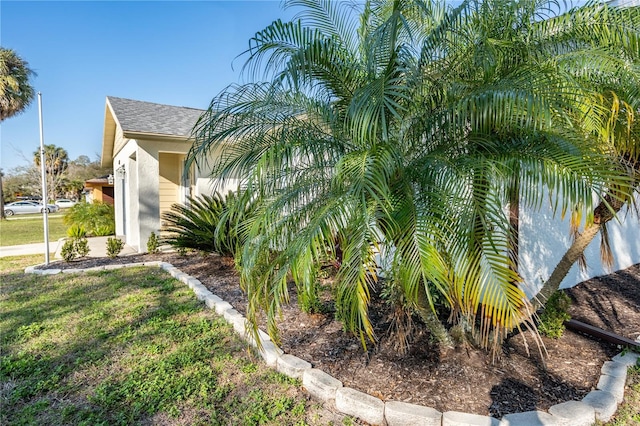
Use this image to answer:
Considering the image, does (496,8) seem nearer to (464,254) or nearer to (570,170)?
(570,170)

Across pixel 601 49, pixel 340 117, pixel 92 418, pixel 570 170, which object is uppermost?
pixel 601 49

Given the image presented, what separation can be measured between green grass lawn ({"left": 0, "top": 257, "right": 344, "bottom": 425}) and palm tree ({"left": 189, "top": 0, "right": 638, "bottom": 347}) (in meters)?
0.79

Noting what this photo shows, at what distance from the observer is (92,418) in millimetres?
2697

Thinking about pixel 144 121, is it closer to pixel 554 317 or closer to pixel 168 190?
pixel 168 190

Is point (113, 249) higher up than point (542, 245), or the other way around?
point (542, 245)

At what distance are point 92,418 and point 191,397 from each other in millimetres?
736

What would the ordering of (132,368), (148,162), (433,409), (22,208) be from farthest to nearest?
(22,208) → (148,162) → (132,368) → (433,409)

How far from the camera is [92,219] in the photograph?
13719mm

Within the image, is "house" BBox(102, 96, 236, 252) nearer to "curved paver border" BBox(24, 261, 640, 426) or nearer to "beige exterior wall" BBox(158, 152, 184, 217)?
"beige exterior wall" BBox(158, 152, 184, 217)

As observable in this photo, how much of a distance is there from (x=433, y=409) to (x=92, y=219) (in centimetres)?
1502

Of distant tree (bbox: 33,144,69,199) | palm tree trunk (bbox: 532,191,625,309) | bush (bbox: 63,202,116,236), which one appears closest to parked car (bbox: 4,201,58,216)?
distant tree (bbox: 33,144,69,199)

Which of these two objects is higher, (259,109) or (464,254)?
(259,109)

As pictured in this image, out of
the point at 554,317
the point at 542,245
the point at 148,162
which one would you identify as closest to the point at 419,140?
the point at 554,317

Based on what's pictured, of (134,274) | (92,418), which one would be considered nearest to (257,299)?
(92,418)
